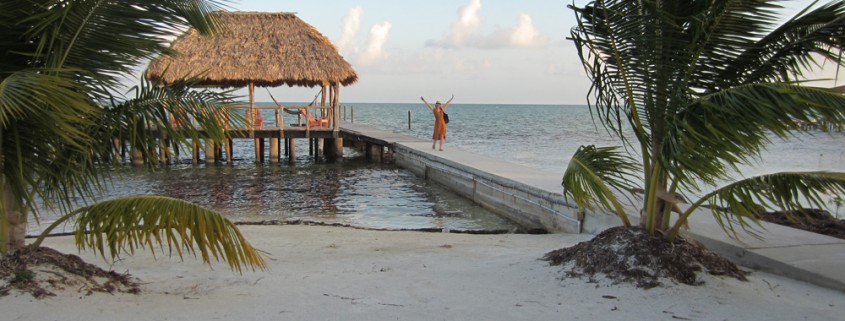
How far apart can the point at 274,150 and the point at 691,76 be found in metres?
18.4

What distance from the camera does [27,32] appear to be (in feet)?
14.4

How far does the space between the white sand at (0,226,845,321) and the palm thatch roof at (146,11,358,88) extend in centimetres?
1477

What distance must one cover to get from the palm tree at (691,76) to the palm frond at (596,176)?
1cm

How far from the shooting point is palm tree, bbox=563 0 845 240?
4363 millimetres

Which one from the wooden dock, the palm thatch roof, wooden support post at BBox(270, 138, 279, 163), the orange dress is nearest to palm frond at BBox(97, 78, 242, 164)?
the orange dress

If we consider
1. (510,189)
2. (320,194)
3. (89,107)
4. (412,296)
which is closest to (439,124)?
(320,194)

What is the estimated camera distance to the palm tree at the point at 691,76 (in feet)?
14.3

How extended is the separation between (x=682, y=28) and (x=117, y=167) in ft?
14.3

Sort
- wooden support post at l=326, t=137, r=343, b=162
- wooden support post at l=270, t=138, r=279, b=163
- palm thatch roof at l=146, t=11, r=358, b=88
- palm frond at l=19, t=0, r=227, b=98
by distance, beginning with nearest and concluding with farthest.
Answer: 1. palm frond at l=19, t=0, r=227, b=98
2. palm thatch roof at l=146, t=11, r=358, b=88
3. wooden support post at l=270, t=138, r=279, b=163
4. wooden support post at l=326, t=137, r=343, b=162

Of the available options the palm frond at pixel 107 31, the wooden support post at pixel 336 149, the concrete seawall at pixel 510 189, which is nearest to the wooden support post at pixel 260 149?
the wooden support post at pixel 336 149

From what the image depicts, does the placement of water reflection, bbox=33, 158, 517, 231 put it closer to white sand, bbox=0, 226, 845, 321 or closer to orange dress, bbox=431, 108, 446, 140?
orange dress, bbox=431, 108, 446, 140

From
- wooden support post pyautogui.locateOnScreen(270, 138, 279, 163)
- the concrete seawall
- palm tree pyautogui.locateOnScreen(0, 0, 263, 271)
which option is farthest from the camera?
wooden support post pyautogui.locateOnScreen(270, 138, 279, 163)

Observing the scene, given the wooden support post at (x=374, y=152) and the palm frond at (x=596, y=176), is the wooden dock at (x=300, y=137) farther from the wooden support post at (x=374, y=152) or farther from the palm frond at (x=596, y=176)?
the palm frond at (x=596, y=176)

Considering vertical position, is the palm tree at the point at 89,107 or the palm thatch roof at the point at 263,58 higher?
the palm thatch roof at the point at 263,58
